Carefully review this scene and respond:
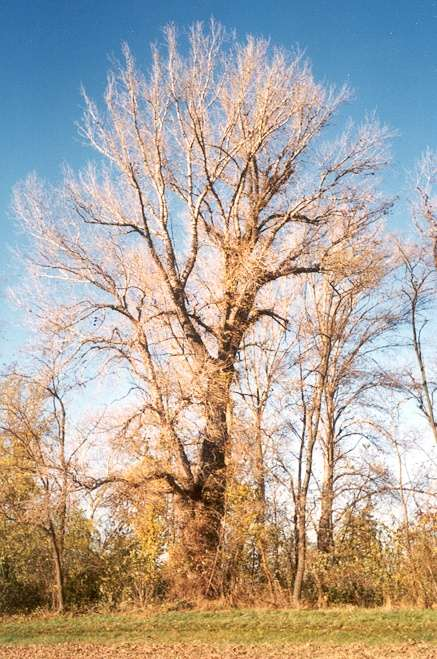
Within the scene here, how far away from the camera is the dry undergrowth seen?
327 inches

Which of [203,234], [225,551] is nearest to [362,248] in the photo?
[203,234]

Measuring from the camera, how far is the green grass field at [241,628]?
387 inches

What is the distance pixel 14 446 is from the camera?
18359 millimetres

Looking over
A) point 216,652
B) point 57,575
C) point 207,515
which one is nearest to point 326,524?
point 207,515

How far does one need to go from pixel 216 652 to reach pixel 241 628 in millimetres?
2130

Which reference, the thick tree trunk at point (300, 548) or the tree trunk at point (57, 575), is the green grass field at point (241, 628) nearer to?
the thick tree trunk at point (300, 548)

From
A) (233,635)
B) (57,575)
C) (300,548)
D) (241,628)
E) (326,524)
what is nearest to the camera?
(233,635)

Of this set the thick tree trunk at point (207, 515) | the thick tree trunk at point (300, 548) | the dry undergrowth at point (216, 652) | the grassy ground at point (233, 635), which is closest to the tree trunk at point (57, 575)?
the thick tree trunk at point (207, 515)

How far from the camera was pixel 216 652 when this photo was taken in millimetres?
8945

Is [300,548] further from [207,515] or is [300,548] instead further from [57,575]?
[57,575]

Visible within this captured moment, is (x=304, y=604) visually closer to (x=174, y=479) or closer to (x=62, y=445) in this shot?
(x=174, y=479)

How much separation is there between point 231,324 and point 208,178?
3.95 metres

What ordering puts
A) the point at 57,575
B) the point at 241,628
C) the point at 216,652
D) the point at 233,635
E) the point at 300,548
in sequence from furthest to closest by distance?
→ 1. the point at 57,575
2. the point at 300,548
3. the point at 241,628
4. the point at 233,635
5. the point at 216,652

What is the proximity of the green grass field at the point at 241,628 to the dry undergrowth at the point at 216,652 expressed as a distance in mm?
451
